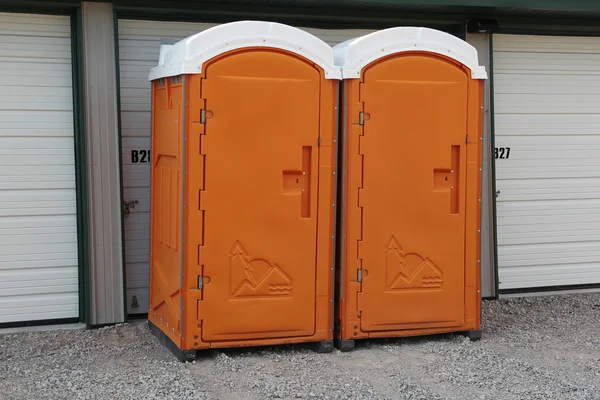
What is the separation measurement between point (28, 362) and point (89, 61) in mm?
2453

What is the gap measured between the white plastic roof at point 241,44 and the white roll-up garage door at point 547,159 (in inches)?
108

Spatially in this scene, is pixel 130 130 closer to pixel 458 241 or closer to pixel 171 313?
pixel 171 313

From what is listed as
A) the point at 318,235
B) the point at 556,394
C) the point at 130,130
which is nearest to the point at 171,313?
the point at 318,235

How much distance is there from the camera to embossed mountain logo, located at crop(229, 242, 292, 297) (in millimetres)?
6543

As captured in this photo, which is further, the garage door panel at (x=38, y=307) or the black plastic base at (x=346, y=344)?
the garage door panel at (x=38, y=307)

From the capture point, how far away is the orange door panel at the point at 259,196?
6.43 metres

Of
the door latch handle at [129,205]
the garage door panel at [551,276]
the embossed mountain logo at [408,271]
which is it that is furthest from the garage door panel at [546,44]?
the door latch handle at [129,205]

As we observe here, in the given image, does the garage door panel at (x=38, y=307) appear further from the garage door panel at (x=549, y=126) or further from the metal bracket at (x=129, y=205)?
the garage door panel at (x=549, y=126)

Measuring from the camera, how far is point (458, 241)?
707 cm

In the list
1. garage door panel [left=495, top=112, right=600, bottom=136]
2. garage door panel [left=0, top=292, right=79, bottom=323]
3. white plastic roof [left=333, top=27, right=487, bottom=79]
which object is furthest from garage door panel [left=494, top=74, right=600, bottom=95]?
garage door panel [left=0, top=292, right=79, bottom=323]

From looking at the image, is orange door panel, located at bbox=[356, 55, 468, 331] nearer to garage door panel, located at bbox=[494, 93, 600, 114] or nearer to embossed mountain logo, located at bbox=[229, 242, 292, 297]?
embossed mountain logo, located at bbox=[229, 242, 292, 297]

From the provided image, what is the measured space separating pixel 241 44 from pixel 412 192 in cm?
174

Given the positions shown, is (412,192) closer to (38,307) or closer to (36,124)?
(36,124)

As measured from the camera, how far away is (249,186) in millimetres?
6531
